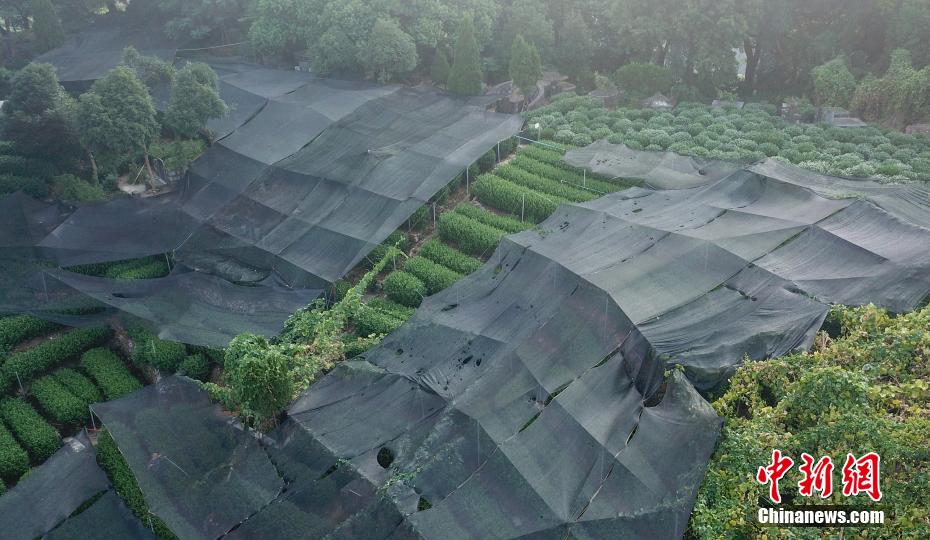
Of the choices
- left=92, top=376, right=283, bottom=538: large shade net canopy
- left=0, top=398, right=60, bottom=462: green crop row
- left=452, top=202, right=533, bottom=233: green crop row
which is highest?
Answer: left=452, top=202, right=533, bottom=233: green crop row

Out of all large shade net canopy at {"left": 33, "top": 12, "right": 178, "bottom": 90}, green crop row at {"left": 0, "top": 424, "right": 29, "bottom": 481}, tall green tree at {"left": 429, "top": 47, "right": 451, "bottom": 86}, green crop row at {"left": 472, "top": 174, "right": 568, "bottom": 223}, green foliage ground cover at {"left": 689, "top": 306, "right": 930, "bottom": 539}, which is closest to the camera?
green foliage ground cover at {"left": 689, "top": 306, "right": 930, "bottom": 539}

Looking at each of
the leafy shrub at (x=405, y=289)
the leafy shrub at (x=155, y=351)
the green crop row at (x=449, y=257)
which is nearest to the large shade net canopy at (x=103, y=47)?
the leafy shrub at (x=155, y=351)

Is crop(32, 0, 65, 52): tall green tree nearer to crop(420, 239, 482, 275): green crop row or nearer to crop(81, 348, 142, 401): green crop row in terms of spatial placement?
crop(81, 348, 142, 401): green crop row

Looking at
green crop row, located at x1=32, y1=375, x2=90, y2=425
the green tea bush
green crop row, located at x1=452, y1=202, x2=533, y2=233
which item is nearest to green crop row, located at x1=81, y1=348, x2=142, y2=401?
the green tea bush

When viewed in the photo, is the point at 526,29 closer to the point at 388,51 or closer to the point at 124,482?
the point at 388,51

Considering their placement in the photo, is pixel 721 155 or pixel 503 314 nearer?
pixel 503 314

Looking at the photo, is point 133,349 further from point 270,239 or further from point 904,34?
point 904,34

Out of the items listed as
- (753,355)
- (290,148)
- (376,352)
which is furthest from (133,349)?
(753,355)
